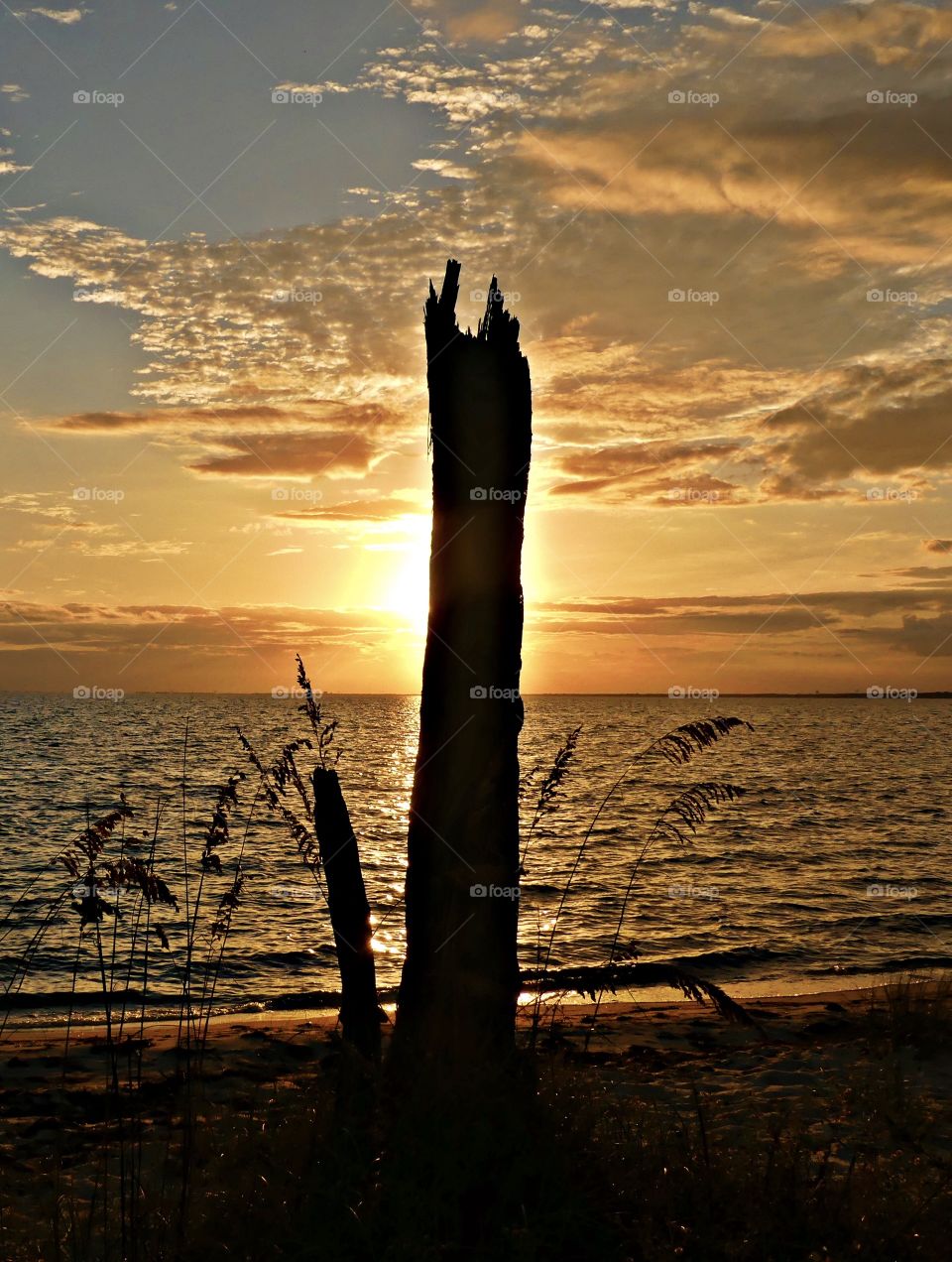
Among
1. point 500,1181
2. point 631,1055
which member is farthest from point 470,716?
point 631,1055

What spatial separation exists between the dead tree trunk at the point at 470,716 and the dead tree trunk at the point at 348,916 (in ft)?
1.17

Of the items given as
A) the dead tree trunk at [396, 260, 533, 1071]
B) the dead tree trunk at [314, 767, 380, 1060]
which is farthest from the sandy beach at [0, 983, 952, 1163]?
the dead tree trunk at [396, 260, 533, 1071]

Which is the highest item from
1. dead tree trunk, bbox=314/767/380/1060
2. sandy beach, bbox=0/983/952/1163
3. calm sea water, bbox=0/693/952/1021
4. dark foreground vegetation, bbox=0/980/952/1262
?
dead tree trunk, bbox=314/767/380/1060

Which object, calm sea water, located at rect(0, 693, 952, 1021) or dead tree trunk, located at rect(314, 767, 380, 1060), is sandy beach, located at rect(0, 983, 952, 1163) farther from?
calm sea water, located at rect(0, 693, 952, 1021)

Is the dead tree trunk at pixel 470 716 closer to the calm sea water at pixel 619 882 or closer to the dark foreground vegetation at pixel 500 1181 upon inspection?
the dark foreground vegetation at pixel 500 1181

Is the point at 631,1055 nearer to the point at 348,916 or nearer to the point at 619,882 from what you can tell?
the point at 348,916

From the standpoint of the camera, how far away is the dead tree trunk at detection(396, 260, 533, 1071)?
21.8 ft

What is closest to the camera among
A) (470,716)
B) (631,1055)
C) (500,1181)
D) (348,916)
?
(500,1181)

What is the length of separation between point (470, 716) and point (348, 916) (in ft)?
5.59

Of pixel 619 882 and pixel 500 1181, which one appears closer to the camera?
pixel 500 1181

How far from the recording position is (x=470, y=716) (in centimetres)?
683

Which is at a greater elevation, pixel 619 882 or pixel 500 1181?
pixel 500 1181

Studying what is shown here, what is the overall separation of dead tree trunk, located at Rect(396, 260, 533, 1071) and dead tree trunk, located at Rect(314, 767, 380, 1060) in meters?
0.36

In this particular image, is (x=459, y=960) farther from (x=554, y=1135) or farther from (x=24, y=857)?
(x=24, y=857)
